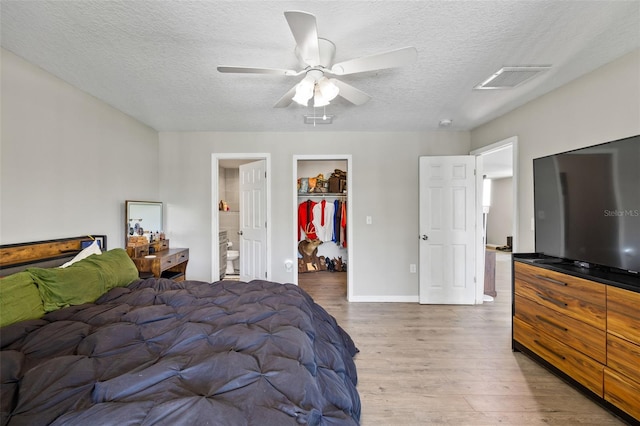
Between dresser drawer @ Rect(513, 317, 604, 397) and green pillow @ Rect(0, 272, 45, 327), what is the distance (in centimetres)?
339

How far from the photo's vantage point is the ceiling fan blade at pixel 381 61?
4.58 ft

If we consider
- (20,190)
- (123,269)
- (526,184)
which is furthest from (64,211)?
(526,184)

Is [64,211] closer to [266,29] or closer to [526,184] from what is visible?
[266,29]

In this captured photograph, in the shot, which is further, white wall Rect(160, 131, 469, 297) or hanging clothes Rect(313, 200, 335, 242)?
hanging clothes Rect(313, 200, 335, 242)

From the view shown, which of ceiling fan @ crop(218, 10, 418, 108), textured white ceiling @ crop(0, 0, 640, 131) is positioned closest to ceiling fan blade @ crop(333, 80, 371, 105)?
ceiling fan @ crop(218, 10, 418, 108)

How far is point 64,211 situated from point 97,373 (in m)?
1.98

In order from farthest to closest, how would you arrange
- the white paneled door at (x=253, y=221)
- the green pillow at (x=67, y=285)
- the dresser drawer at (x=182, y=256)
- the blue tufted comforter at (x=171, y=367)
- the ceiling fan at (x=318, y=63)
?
the white paneled door at (x=253, y=221) < the dresser drawer at (x=182, y=256) < the green pillow at (x=67, y=285) < the ceiling fan at (x=318, y=63) < the blue tufted comforter at (x=171, y=367)

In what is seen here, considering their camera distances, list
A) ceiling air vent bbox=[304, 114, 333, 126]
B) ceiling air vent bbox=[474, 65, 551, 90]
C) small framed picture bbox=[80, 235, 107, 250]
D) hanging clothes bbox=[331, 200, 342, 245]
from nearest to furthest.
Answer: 1. ceiling air vent bbox=[474, 65, 551, 90]
2. small framed picture bbox=[80, 235, 107, 250]
3. ceiling air vent bbox=[304, 114, 333, 126]
4. hanging clothes bbox=[331, 200, 342, 245]

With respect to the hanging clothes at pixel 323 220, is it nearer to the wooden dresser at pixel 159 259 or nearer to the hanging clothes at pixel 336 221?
the hanging clothes at pixel 336 221

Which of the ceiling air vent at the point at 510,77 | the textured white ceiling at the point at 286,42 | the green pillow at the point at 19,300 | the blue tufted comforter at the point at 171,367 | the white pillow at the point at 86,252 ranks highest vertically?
the textured white ceiling at the point at 286,42

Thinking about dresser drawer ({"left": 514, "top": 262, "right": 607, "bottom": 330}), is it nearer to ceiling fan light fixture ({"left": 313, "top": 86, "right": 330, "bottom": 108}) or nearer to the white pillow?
ceiling fan light fixture ({"left": 313, "top": 86, "right": 330, "bottom": 108})

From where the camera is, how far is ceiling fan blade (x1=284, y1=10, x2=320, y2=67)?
1.14 metres

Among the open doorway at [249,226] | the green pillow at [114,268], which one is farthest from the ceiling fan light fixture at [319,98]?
the green pillow at [114,268]

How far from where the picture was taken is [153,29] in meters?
1.60
